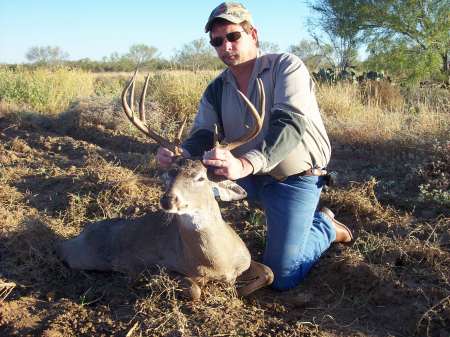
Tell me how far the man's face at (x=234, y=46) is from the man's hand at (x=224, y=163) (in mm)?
1179

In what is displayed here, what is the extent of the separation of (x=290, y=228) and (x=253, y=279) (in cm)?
49

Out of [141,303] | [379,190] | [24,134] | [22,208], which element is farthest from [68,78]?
[141,303]

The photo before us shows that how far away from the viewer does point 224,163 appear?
125 inches

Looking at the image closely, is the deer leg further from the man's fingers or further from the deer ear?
the man's fingers

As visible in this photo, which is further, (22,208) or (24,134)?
(24,134)

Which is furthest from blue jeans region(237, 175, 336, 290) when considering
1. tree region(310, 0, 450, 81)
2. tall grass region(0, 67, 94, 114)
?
tree region(310, 0, 450, 81)

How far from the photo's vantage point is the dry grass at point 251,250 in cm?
337

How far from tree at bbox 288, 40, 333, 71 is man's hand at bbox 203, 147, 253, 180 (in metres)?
13.7

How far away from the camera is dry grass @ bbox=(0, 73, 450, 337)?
3.37m

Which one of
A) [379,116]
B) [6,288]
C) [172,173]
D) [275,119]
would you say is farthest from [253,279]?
[379,116]

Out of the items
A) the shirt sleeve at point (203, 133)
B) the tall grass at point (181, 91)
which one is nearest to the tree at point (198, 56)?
the tall grass at point (181, 91)

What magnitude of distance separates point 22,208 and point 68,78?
28.9 feet

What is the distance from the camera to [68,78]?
1335 cm

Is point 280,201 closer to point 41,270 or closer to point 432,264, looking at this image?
point 432,264
